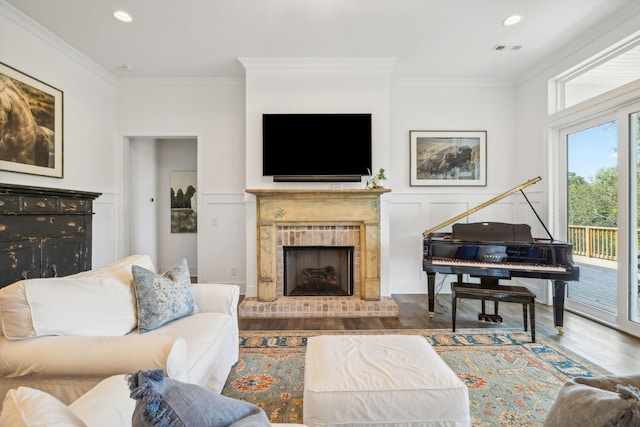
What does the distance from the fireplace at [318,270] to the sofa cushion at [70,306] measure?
79.4 inches

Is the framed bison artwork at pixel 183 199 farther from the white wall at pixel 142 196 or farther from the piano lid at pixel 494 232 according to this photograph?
the piano lid at pixel 494 232

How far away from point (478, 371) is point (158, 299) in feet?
7.24

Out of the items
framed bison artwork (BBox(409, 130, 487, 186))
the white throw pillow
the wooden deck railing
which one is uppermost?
framed bison artwork (BBox(409, 130, 487, 186))

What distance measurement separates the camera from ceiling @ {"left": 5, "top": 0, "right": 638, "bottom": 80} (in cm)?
254

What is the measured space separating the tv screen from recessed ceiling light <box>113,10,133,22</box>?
4.95 feet

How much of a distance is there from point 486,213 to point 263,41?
3574 mm

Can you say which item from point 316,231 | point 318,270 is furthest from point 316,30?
point 318,270

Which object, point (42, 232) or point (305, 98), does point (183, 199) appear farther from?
point (305, 98)

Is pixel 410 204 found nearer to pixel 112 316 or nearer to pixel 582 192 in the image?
pixel 582 192

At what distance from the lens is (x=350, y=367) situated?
4.58 ft

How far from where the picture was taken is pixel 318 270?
3621 mm

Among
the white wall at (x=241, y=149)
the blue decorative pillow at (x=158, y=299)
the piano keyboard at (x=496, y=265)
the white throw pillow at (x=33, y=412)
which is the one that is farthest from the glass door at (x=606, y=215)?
the white throw pillow at (x=33, y=412)

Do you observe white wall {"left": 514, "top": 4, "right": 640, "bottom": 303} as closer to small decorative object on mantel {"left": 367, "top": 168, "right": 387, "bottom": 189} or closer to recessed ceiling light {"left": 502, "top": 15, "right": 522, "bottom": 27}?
recessed ceiling light {"left": 502, "top": 15, "right": 522, "bottom": 27}

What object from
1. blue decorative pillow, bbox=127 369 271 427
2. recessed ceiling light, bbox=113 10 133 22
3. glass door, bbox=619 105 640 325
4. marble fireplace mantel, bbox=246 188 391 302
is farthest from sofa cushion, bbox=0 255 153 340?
glass door, bbox=619 105 640 325
